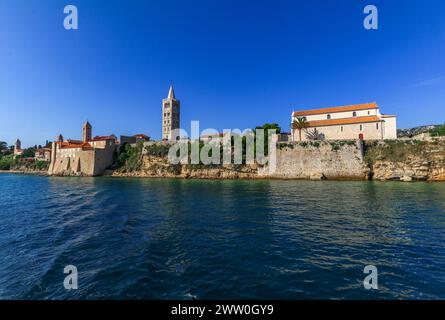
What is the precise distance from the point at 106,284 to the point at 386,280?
8813 millimetres

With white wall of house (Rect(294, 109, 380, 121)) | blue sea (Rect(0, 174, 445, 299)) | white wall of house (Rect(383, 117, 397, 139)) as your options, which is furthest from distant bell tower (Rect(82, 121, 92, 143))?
white wall of house (Rect(383, 117, 397, 139))

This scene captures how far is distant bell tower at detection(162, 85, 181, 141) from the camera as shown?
83.7 meters

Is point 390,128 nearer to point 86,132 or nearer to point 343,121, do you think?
point 343,121

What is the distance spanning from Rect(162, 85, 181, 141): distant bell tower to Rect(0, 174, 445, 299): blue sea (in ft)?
228

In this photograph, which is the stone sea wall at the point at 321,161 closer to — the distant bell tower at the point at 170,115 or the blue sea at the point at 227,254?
the blue sea at the point at 227,254

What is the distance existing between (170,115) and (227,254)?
262 ft

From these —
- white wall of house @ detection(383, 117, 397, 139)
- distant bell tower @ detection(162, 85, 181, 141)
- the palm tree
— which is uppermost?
distant bell tower @ detection(162, 85, 181, 141)

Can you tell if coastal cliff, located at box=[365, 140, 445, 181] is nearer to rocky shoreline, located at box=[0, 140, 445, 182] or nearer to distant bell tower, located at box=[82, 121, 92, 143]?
rocky shoreline, located at box=[0, 140, 445, 182]

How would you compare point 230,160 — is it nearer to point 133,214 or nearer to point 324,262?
point 133,214

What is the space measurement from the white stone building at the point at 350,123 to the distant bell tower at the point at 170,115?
149 ft

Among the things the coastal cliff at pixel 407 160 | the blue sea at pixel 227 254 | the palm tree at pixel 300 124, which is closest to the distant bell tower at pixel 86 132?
the palm tree at pixel 300 124

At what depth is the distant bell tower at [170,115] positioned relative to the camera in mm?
83688

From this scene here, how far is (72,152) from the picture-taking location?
6738 cm

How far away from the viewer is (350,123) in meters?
51.8
